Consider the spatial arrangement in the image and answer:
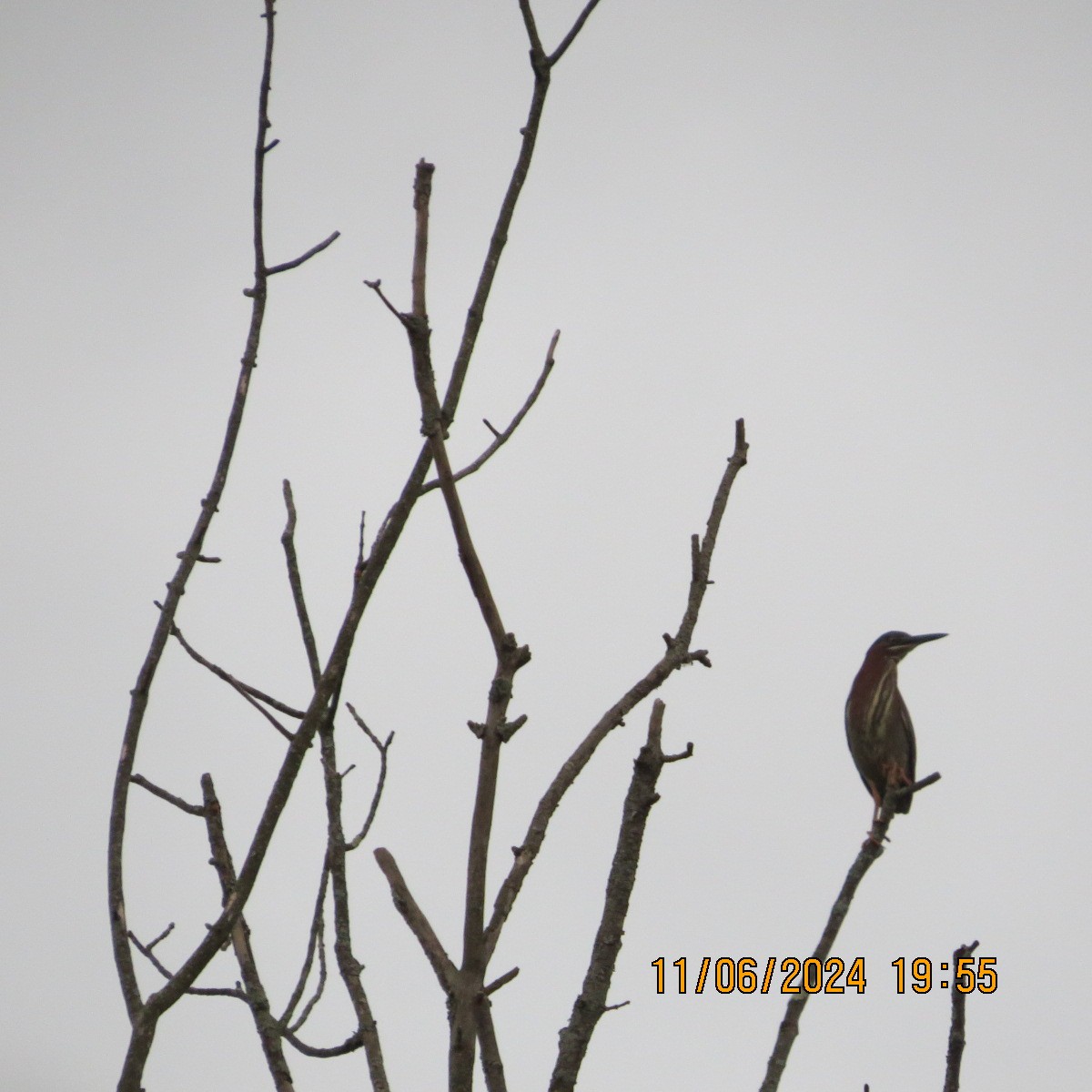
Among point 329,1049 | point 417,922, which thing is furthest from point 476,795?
point 329,1049

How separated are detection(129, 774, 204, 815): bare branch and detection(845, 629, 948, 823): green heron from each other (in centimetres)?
418

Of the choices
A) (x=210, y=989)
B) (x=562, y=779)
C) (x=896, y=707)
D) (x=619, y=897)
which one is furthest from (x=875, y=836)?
(x=896, y=707)

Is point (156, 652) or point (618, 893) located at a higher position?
point (156, 652)

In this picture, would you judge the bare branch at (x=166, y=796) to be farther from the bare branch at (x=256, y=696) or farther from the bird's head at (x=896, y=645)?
the bird's head at (x=896, y=645)

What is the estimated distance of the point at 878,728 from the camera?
6.43m

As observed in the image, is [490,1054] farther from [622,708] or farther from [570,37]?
[570,37]

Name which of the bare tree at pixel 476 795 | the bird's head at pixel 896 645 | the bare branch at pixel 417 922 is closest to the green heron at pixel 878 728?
the bird's head at pixel 896 645

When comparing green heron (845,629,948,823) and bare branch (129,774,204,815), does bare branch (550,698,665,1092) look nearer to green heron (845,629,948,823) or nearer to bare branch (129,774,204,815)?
bare branch (129,774,204,815)

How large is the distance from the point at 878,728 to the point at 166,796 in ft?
14.5

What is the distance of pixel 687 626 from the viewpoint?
2.77m

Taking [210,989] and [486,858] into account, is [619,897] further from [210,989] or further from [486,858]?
[210,989]

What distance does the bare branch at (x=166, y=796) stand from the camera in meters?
2.95

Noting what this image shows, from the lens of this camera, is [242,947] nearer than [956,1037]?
No

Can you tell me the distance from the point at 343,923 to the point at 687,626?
49.5 inches
